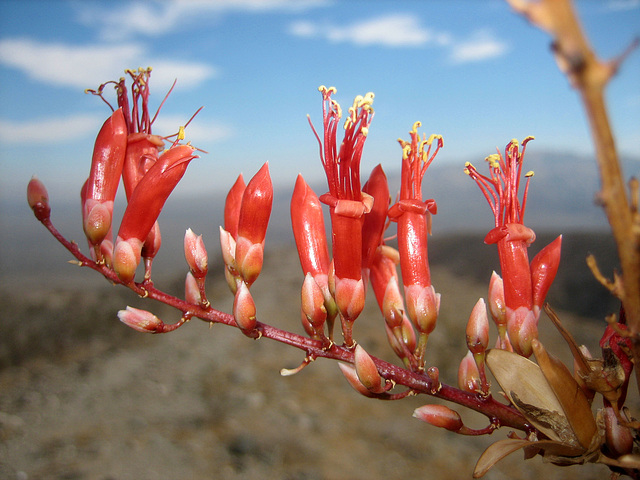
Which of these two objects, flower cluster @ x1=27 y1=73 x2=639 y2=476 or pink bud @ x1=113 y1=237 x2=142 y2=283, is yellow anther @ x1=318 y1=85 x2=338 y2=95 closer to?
flower cluster @ x1=27 y1=73 x2=639 y2=476

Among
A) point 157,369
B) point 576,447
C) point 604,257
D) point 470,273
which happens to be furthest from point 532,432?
point 470,273

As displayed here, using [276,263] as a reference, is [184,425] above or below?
below

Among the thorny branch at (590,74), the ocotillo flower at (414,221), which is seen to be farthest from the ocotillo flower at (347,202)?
the thorny branch at (590,74)

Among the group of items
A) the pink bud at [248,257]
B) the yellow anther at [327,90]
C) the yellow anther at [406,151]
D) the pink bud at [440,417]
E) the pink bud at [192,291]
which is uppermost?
the yellow anther at [327,90]

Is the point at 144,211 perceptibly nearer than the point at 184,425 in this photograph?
Yes

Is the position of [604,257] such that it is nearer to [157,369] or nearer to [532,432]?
[157,369]

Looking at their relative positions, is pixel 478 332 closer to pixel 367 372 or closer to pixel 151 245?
pixel 367 372

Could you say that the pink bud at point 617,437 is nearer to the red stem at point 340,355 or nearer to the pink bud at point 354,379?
the red stem at point 340,355

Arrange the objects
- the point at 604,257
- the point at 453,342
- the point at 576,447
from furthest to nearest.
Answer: the point at 604,257 → the point at 453,342 → the point at 576,447

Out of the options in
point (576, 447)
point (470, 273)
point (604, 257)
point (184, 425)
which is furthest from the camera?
point (470, 273)
